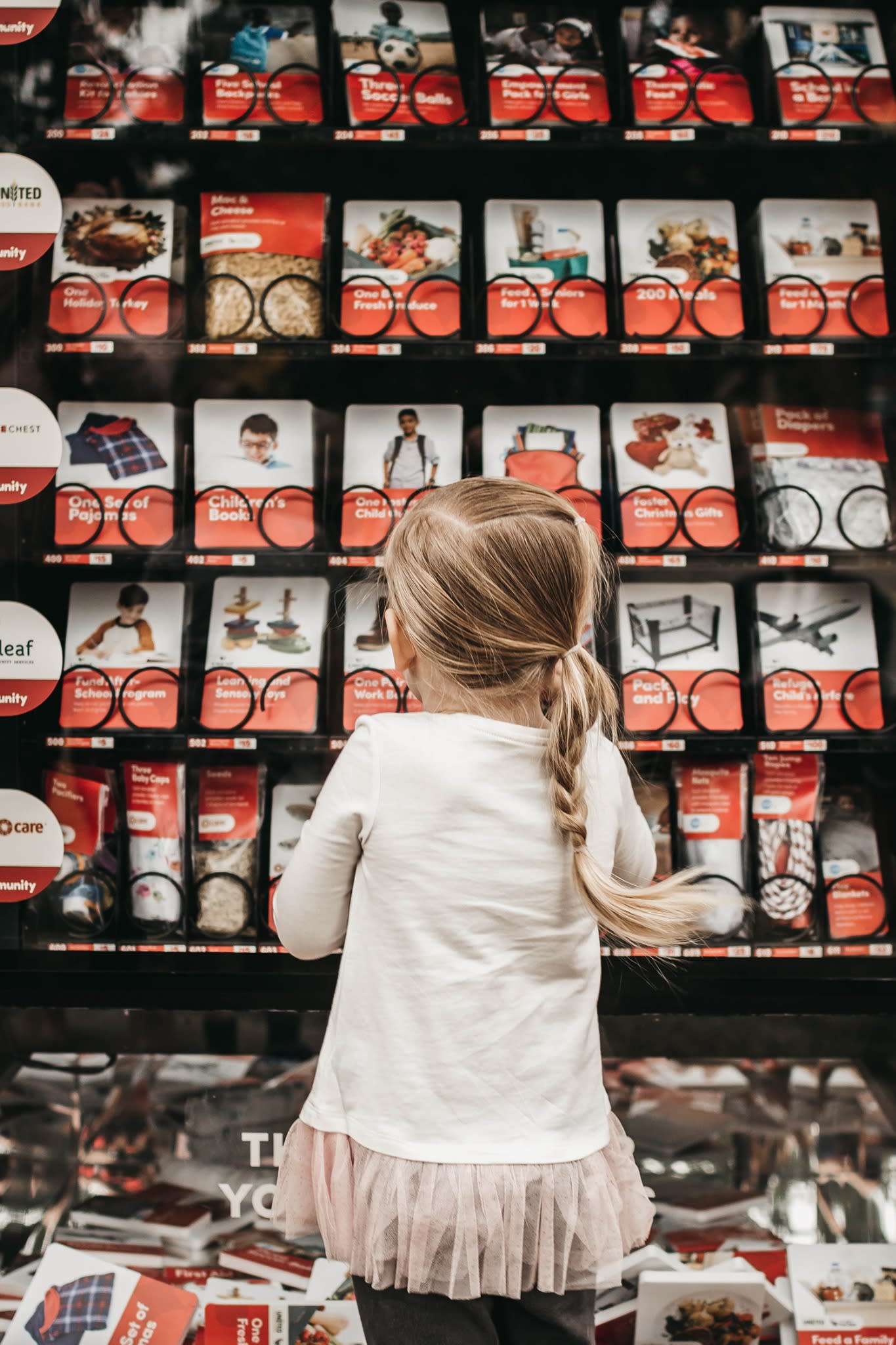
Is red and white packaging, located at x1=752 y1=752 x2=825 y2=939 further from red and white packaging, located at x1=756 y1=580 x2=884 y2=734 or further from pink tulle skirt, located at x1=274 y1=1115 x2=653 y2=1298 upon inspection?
pink tulle skirt, located at x1=274 y1=1115 x2=653 y2=1298

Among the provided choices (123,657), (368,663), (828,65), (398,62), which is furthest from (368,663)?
(828,65)

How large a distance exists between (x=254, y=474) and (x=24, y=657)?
1.83ft

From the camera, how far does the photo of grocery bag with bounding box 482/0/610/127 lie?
1912 millimetres

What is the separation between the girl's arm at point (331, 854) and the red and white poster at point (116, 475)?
3.30ft

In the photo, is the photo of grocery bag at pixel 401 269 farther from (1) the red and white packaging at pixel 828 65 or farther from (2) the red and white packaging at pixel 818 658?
(2) the red and white packaging at pixel 818 658

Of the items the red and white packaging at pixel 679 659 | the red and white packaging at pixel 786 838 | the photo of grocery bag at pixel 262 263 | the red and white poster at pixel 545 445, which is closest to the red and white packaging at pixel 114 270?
the photo of grocery bag at pixel 262 263

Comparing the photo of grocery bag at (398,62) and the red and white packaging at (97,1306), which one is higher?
the photo of grocery bag at (398,62)

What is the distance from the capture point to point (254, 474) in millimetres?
1987

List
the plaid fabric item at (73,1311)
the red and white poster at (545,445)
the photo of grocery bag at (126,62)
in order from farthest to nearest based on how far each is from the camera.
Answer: the red and white poster at (545,445) → the photo of grocery bag at (126,62) → the plaid fabric item at (73,1311)

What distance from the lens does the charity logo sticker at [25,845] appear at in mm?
1711

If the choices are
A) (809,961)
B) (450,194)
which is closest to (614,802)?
(809,961)

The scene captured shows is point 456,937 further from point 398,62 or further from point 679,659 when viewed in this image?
point 398,62

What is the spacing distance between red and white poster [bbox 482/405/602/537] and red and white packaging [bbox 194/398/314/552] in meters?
0.35

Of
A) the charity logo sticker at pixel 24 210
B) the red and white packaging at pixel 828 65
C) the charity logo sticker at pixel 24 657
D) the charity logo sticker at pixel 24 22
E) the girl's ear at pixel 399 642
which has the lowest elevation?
the girl's ear at pixel 399 642
